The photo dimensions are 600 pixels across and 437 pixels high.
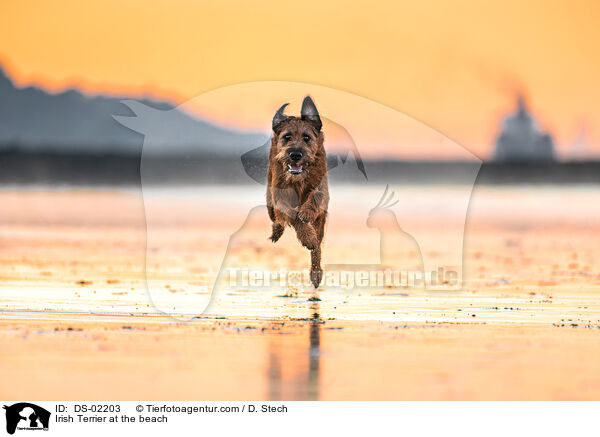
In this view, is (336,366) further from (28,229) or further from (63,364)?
(28,229)

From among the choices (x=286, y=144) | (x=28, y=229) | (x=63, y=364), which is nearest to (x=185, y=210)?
(x=28, y=229)

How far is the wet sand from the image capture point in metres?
6.96

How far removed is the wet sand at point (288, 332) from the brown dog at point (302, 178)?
0.40m

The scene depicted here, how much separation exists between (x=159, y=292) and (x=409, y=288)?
2.20 m

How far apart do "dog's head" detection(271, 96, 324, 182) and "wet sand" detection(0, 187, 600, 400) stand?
83 centimetres

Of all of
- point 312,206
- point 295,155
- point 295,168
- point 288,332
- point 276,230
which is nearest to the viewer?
point 288,332

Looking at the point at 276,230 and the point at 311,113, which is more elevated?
the point at 311,113

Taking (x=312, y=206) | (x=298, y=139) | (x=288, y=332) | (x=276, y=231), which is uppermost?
(x=298, y=139)
